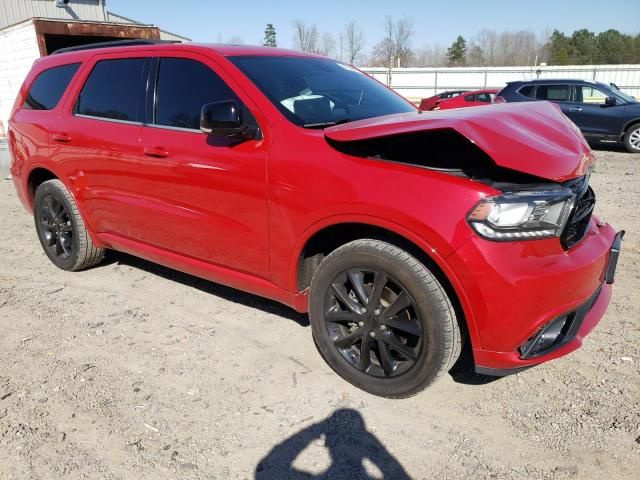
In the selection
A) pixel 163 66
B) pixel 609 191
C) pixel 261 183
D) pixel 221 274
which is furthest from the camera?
pixel 609 191

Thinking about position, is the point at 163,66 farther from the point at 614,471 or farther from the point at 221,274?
the point at 614,471

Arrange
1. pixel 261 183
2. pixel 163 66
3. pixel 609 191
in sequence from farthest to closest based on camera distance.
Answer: pixel 609 191, pixel 163 66, pixel 261 183

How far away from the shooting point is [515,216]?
2.21 meters

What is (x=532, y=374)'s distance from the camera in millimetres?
2895

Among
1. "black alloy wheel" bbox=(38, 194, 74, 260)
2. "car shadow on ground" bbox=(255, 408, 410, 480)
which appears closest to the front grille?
"car shadow on ground" bbox=(255, 408, 410, 480)

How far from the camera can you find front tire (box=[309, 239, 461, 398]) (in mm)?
2416

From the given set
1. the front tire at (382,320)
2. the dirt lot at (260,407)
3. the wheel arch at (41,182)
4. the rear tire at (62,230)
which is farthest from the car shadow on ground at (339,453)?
the rear tire at (62,230)

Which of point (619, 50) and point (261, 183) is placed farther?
point (619, 50)

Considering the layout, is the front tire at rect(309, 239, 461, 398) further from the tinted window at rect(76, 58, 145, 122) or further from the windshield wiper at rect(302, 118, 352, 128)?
the tinted window at rect(76, 58, 145, 122)

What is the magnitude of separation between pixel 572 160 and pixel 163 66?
265 centimetres

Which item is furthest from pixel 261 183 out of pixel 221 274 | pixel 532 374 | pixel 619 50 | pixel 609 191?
pixel 619 50

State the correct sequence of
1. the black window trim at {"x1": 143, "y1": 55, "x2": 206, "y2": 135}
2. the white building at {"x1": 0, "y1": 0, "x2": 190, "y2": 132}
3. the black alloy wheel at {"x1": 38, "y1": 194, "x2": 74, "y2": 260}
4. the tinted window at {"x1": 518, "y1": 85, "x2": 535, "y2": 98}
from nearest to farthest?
the black window trim at {"x1": 143, "y1": 55, "x2": 206, "y2": 135} < the black alloy wheel at {"x1": 38, "y1": 194, "x2": 74, "y2": 260} < the white building at {"x1": 0, "y1": 0, "x2": 190, "y2": 132} < the tinted window at {"x1": 518, "y1": 85, "x2": 535, "y2": 98}

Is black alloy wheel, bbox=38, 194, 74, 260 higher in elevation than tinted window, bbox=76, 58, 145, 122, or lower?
lower

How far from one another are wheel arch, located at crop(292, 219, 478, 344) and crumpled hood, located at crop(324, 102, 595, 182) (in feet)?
1.52
